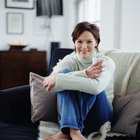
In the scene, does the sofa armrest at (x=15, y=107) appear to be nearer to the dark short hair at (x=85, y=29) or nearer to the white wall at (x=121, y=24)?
the dark short hair at (x=85, y=29)

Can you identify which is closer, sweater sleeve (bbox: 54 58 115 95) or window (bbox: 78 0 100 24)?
sweater sleeve (bbox: 54 58 115 95)

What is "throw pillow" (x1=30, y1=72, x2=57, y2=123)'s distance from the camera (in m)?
1.77

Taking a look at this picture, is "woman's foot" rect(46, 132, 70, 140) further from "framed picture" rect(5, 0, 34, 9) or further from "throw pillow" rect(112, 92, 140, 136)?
"framed picture" rect(5, 0, 34, 9)

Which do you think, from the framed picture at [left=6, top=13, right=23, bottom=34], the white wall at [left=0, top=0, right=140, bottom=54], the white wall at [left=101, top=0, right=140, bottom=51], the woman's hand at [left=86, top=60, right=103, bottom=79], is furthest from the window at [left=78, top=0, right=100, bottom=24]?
Result: the woman's hand at [left=86, top=60, right=103, bottom=79]

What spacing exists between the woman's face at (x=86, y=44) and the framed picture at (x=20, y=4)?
3065 millimetres

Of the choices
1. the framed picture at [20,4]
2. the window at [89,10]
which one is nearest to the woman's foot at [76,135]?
the window at [89,10]

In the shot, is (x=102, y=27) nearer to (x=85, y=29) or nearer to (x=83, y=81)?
(x=85, y=29)

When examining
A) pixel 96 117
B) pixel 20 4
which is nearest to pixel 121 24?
pixel 96 117

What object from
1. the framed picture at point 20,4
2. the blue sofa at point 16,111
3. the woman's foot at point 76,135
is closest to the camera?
the woman's foot at point 76,135

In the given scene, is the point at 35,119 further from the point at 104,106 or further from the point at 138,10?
the point at 138,10

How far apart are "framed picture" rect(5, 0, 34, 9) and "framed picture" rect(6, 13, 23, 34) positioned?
0.13m

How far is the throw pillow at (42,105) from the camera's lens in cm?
177

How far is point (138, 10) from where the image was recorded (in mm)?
2760

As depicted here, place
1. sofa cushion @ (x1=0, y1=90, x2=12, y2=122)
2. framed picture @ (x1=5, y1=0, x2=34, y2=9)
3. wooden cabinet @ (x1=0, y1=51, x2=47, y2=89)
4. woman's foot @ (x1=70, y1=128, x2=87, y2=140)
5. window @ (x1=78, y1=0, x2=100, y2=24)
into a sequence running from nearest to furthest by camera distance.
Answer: woman's foot @ (x1=70, y1=128, x2=87, y2=140) → sofa cushion @ (x1=0, y1=90, x2=12, y2=122) → window @ (x1=78, y1=0, x2=100, y2=24) → wooden cabinet @ (x1=0, y1=51, x2=47, y2=89) → framed picture @ (x1=5, y1=0, x2=34, y2=9)
